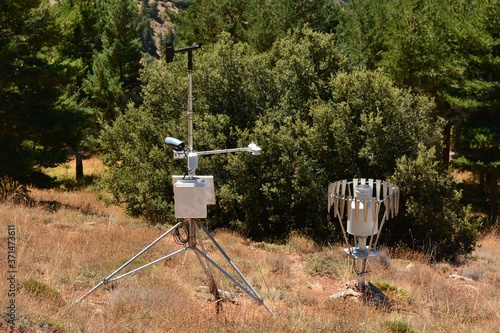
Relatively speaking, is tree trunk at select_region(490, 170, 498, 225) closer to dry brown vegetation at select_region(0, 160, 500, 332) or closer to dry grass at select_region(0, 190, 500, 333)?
dry brown vegetation at select_region(0, 160, 500, 332)

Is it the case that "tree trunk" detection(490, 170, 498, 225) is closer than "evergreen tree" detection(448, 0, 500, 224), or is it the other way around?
"evergreen tree" detection(448, 0, 500, 224)

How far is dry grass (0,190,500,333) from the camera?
16.6ft

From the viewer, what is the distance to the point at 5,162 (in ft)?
49.9

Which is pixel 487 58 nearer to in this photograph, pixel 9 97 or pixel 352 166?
pixel 352 166

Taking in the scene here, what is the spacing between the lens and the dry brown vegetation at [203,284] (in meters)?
5.05

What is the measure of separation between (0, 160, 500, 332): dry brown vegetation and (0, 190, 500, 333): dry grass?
0.02 m

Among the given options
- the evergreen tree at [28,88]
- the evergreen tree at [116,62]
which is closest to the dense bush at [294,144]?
the evergreen tree at [28,88]

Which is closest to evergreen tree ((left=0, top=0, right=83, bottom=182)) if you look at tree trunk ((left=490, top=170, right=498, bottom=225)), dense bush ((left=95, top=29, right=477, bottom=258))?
dense bush ((left=95, top=29, right=477, bottom=258))

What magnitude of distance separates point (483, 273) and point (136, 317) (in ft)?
26.7

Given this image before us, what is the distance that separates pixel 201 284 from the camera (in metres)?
7.08

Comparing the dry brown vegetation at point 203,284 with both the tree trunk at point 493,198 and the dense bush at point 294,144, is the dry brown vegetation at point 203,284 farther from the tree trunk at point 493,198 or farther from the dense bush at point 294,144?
the tree trunk at point 493,198

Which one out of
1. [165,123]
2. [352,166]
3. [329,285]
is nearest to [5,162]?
[165,123]

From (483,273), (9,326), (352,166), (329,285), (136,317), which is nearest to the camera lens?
(9,326)

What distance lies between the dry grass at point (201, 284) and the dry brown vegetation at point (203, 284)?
0.02 meters
